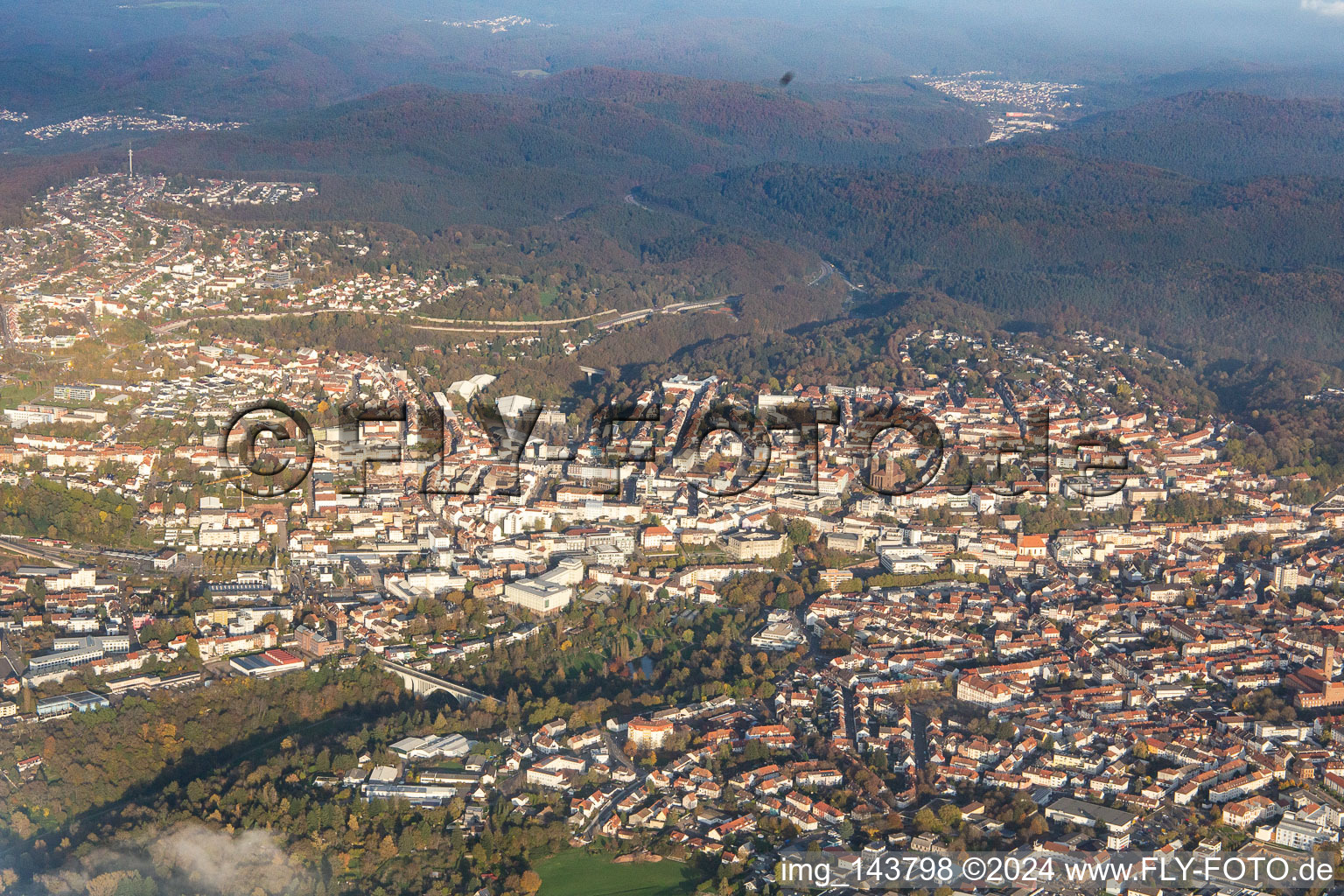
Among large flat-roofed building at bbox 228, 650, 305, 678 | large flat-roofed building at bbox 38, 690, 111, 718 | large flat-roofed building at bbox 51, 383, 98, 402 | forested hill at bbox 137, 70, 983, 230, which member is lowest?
large flat-roofed building at bbox 38, 690, 111, 718

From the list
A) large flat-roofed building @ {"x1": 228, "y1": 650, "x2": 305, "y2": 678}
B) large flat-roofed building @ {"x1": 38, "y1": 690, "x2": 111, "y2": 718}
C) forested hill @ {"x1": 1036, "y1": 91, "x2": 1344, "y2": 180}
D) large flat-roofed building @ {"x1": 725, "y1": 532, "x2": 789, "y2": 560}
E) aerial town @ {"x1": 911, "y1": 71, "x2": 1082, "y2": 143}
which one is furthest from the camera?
aerial town @ {"x1": 911, "y1": 71, "x2": 1082, "y2": 143}

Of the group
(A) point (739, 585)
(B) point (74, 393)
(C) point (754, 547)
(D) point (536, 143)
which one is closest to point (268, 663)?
(A) point (739, 585)

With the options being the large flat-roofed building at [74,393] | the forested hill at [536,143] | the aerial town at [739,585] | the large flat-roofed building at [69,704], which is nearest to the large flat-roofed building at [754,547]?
the aerial town at [739,585]

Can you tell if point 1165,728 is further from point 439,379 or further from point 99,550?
point 439,379

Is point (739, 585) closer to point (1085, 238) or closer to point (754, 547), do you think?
point (754, 547)

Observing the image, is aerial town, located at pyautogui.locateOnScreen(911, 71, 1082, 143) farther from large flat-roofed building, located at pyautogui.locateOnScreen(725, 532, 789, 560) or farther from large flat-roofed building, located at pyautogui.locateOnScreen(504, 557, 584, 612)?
large flat-roofed building, located at pyautogui.locateOnScreen(504, 557, 584, 612)

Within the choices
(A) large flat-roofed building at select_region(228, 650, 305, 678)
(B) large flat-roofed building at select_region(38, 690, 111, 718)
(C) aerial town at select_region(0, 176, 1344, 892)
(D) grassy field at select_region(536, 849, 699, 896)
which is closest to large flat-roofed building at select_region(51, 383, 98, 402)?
(C) aerial town at select_region(0, 176, 1344, 892)

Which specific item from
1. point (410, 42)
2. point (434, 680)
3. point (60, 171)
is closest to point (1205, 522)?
point (434, 680)
